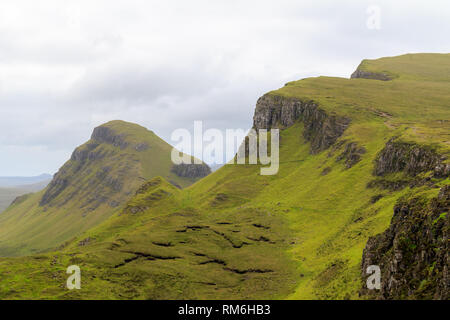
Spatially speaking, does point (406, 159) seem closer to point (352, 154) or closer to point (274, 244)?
point (352, 154)

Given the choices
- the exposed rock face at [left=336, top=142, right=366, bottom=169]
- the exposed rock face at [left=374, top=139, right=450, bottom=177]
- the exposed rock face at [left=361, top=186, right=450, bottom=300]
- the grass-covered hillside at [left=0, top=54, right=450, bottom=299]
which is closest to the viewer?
the exposed rock face at [left=361, top=186, right=450, bottom=300]

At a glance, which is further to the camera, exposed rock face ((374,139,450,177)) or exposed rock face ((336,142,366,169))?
exposed rock face ((336,142,366,169))

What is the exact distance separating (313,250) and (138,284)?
58763mm

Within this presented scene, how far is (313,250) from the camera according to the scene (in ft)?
423

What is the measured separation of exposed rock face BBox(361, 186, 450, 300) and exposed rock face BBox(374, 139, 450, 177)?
190 feet

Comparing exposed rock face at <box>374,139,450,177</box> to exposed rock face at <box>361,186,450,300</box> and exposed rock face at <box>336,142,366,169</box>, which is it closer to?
exposed rock face at <box>336,142,366,169</box>

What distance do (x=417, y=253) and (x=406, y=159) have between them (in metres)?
92.0

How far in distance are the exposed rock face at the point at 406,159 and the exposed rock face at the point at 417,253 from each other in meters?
57.8

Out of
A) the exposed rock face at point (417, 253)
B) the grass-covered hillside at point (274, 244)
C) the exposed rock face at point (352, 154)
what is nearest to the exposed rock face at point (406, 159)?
the grass-covered hillside at point (274, 244)

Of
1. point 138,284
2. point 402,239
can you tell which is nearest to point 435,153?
point 402,239

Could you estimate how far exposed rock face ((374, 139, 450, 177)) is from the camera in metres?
128

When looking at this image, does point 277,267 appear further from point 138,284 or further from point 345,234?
point 138,284

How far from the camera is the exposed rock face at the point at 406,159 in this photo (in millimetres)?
127625

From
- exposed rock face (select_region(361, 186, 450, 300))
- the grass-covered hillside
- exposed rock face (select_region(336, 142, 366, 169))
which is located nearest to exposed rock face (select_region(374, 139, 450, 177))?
the grass-covered hillside
